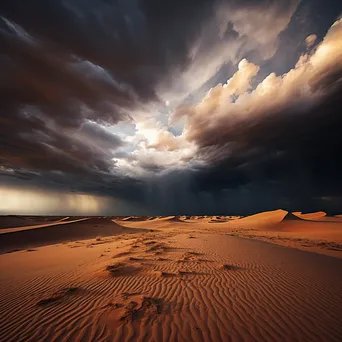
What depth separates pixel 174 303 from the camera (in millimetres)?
5172

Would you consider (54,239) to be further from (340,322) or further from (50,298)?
(340,322)

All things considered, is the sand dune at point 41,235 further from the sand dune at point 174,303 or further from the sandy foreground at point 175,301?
the sand dune at point 174,303

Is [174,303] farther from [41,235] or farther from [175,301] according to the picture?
[41,235]

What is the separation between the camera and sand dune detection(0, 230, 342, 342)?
4004 mm

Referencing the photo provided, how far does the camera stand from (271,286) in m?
6.49

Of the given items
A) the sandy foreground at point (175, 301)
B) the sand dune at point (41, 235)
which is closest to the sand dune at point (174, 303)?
the sandy foreground at point (175, 301)

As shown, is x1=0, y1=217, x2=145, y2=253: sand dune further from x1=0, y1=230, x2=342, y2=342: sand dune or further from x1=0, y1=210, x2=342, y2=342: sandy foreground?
x1=0, y1=230, x2=342, y2=342: sand dune

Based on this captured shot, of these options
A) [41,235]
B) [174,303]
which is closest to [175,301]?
[174,303]

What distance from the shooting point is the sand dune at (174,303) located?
4004 mm

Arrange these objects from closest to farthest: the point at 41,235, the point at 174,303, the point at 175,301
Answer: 1. the point at 174,303
2. the point at 175,301
3. the point at 41,235

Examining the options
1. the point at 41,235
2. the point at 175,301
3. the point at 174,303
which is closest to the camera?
the point at 174,303

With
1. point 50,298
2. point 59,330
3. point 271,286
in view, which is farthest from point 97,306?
point 271,286

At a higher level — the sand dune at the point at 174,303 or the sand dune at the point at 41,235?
the sand dune at the point at 41,235

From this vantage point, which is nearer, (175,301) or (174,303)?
(174,303)
